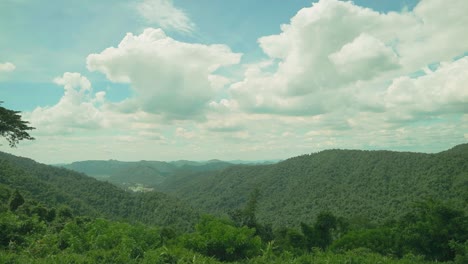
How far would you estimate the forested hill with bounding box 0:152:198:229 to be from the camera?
116 metres

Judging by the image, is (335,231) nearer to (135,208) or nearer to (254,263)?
(254,263)

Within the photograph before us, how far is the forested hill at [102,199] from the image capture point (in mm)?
116000

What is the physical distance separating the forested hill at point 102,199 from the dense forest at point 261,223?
0.59 meters

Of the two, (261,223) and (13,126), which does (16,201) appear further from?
(261,223)

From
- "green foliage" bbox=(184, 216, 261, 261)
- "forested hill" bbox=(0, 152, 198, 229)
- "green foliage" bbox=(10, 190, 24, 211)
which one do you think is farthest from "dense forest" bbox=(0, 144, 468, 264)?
"forested hill" bbox=(0, 152, 198, 229)

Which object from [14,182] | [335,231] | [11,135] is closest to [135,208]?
[14,182]

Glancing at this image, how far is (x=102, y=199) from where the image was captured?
162875 mm

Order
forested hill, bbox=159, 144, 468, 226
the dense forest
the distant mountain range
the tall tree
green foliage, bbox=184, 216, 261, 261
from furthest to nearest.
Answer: forested hill, bbox=159, 144, 468, 226, the distant mountain range, the tall tree, green foliage, bbox=184, 216, 261, 261, the dense forest

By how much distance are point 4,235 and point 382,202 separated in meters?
157

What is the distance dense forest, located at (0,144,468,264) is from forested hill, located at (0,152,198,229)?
588 mm

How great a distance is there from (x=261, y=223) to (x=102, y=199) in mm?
92055

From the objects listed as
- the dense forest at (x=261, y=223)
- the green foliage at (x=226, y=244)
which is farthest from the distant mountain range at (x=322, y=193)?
the green foliage at (x=226, y=244)

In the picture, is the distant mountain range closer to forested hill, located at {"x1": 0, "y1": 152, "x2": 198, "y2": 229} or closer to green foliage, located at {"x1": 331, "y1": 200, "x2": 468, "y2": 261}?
forested hill, located at {"x1": 0, "y1": 152, "x2": 198, "y2": 229}

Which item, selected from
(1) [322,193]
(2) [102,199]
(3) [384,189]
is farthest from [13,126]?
(1) [322,193]
